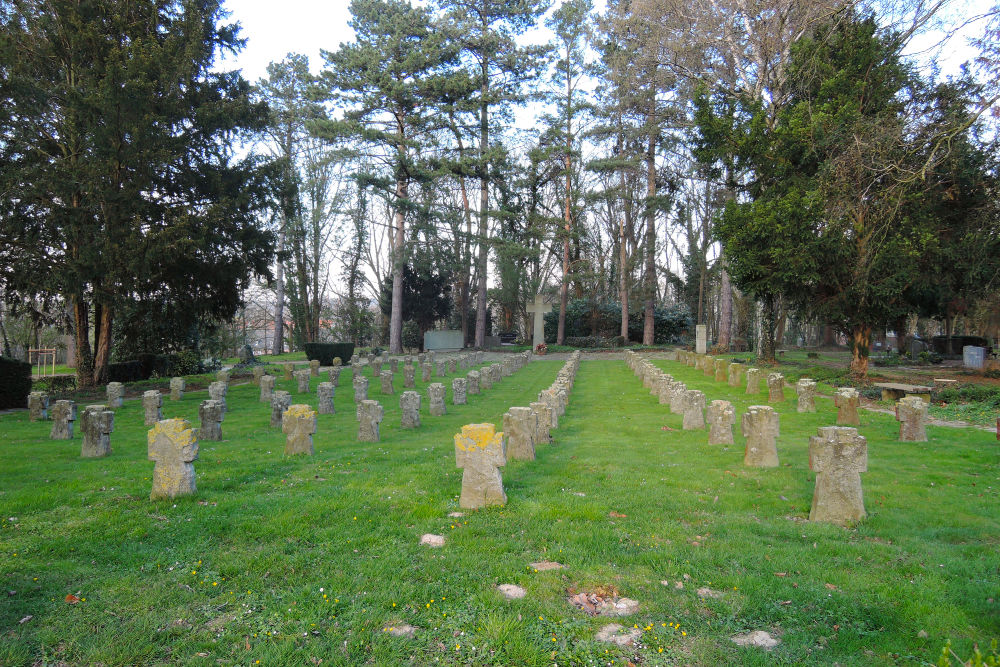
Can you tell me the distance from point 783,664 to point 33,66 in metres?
21.7

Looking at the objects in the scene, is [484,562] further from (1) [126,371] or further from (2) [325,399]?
(1) [126,371]

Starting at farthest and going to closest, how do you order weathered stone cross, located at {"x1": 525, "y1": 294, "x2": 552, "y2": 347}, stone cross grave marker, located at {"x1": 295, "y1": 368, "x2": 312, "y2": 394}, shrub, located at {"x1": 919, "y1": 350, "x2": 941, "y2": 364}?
weathered stone cross, located at {"x1": 525, "y1": 294, "x2": 552, "y2": 347}, shrub, located at {"x1": 919, "y1": 350, "x2": 941, "y2": 364}, stone cross grave marker, located at {"x1": 295, "y1": 368, "x2": 312, "y2": 394}

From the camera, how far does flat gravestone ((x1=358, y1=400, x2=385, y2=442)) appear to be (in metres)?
9.30

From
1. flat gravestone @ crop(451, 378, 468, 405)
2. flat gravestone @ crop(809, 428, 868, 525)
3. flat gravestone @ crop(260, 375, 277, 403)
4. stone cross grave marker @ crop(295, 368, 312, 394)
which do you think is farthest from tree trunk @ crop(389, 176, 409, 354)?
flat gravestone @ crop(809, 428, 868, 525)

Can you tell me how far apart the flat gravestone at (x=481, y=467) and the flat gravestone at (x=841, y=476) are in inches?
120

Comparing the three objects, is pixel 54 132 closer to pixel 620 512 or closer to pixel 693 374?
pixel 620 512

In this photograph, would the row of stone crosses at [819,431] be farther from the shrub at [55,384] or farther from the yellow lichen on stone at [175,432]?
the shrub at [55,384]

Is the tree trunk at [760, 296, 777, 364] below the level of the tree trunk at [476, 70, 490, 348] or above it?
below

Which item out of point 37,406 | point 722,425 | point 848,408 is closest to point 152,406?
point 37,406

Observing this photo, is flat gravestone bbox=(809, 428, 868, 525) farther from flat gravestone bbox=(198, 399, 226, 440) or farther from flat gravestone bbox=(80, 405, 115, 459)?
flat gravestone bbox=(80, 405, 115, 459)

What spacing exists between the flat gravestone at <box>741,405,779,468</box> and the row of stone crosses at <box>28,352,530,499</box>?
5.75 meters

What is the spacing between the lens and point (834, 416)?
37.7ft

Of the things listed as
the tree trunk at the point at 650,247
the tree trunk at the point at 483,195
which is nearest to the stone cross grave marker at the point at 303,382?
the tree trunk at the point at 483,195

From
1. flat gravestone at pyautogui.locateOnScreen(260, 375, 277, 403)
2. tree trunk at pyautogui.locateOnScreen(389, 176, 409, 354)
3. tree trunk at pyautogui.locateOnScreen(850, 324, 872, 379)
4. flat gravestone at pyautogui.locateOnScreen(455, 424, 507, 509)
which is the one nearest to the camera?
flat gravestone at pyautogui.locateOnScreen(455, 424, 507, 509)
